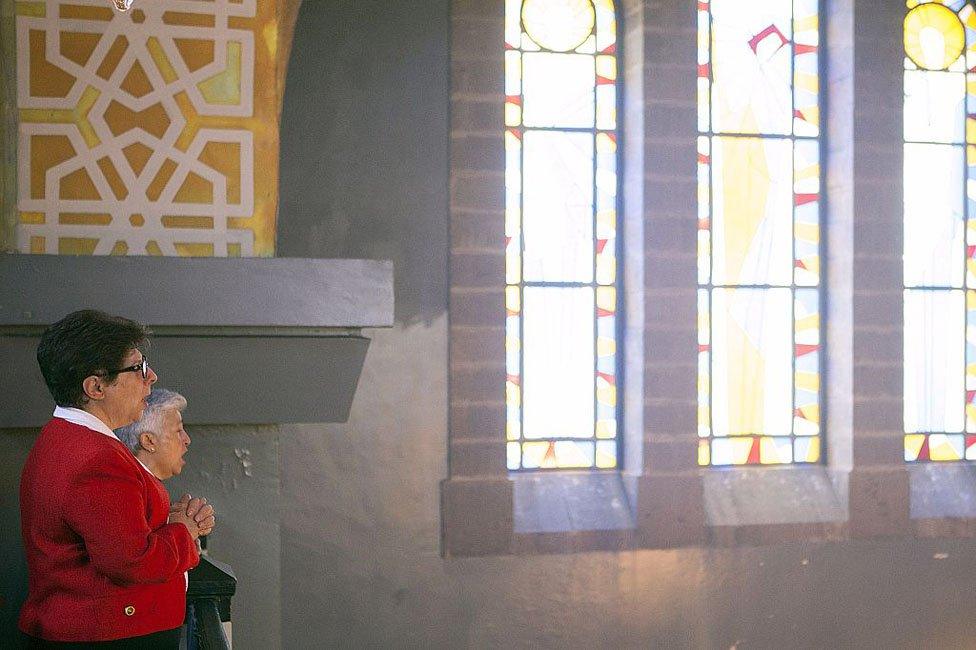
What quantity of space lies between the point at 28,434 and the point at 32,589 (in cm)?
125

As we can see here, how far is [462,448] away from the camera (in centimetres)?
519

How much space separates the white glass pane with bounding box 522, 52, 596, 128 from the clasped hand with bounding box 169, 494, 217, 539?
3.60 meters

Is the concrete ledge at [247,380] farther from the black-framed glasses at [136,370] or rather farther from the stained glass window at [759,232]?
the stained glass window at [759,232]

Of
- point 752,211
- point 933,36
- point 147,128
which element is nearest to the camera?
point 147,128

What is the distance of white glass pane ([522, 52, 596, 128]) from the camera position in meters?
5.50

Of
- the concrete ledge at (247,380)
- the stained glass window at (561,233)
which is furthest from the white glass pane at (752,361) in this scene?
the concrete ledge at (247,380)

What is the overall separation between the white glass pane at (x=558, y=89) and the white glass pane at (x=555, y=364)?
798 millimetres

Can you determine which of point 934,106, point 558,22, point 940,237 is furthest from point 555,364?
point 934,106

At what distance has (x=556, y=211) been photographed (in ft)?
18.1

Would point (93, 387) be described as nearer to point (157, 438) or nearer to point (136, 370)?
point (136, 370)

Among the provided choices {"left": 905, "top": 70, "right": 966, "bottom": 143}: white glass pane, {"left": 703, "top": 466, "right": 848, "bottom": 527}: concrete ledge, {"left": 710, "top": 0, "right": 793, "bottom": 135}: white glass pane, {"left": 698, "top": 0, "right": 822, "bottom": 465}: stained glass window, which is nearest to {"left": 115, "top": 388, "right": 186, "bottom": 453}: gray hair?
{"left": 703, "top": 466, "right": 848, "bottom": 527}: concrete ledge

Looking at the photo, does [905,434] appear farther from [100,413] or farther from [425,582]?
[100,413]

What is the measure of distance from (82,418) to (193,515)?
0.27 m

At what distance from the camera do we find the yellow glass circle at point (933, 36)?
5.81 metres
